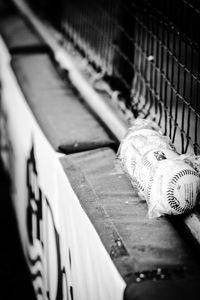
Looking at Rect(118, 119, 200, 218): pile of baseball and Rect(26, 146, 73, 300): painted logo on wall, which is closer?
Rect(118, 119, 200, 218): pile of baseball

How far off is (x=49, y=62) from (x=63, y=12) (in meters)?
0.69

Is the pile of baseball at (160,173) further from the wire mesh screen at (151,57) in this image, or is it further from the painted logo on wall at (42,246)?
the painted logo on wall at (42,246)

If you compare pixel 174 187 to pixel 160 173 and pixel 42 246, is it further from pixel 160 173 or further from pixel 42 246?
pixel 42 246

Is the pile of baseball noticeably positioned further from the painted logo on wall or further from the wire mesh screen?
the painted logo on wall

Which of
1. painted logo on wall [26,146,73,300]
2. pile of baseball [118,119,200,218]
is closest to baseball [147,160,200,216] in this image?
pile of baseball [118,119,200,218]

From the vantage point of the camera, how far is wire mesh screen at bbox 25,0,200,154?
1.52 metres

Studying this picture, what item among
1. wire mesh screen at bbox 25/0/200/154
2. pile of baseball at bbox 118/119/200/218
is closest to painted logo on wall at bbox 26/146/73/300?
pile of baseball at bbox 118/119/200/218

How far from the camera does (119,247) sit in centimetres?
104

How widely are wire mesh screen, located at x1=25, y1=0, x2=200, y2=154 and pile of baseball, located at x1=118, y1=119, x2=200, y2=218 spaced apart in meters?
0.19

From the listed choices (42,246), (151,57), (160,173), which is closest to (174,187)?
(160,173)

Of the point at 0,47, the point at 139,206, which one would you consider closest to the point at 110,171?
the point at 139,206

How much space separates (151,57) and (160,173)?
0.73 meters

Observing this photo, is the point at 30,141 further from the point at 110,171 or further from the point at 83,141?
the point at 110,171

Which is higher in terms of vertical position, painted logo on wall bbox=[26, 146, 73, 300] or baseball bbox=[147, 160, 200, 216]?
baseball bbox=[147, 160, 200, 216]
